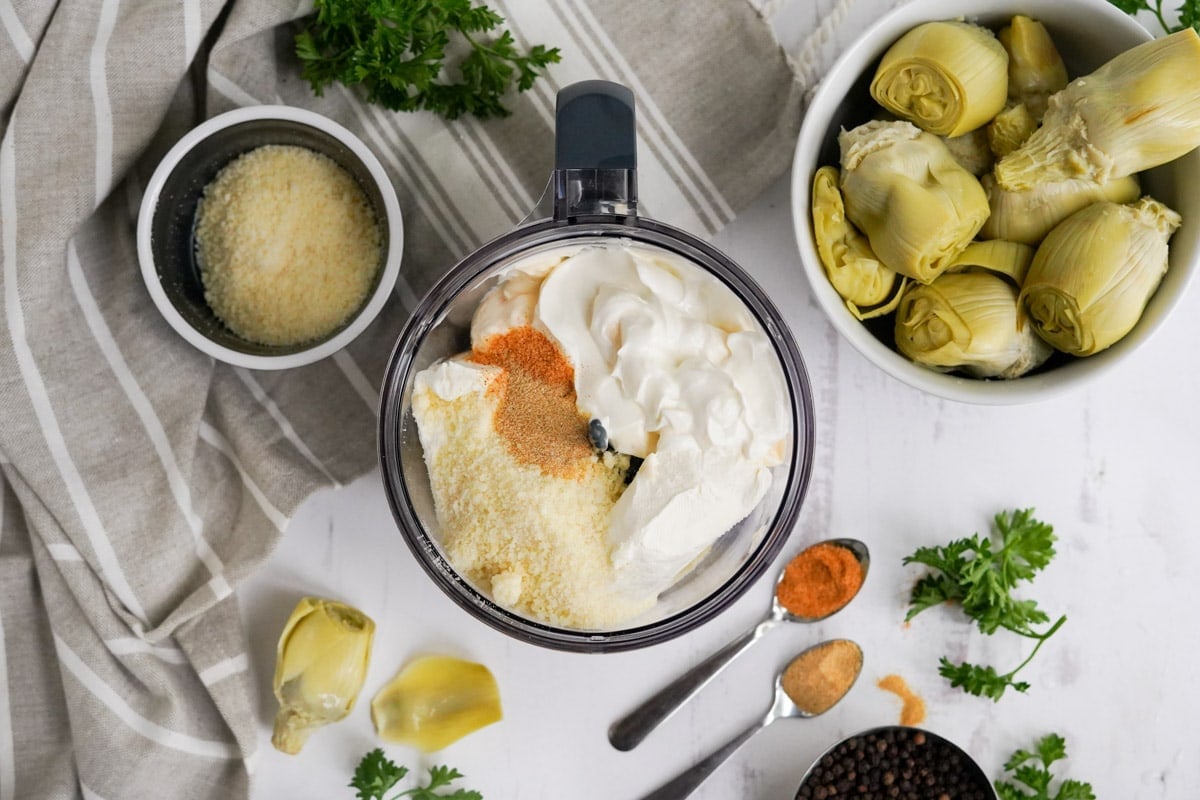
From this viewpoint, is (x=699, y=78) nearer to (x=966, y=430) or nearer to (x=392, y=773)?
(x=966, y=430)

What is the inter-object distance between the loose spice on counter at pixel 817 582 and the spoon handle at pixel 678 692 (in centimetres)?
4

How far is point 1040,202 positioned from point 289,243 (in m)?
0.82

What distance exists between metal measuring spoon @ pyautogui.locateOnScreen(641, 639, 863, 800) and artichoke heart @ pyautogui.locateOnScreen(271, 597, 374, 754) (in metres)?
0.41

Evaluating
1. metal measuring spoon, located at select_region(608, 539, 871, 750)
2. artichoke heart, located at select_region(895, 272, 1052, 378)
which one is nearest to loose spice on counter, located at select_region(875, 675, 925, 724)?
metal measuring spoon, located at select_region(608, 539, 871, 750)

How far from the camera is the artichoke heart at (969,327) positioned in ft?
3.20

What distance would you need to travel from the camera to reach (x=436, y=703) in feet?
3.92

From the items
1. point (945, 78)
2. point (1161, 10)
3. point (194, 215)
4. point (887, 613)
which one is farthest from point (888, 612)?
point (194, 215)

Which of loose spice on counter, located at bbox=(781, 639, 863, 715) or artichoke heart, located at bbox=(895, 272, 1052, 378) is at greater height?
artichoke heart, located at bbox=(895, 272, 1052, 378)

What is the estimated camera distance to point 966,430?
1221 millimetres

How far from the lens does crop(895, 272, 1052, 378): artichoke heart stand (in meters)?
0.98

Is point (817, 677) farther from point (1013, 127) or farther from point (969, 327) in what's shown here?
point (1013, 127)

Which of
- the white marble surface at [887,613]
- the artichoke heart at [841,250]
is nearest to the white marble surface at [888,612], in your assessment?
the white marble surface at [887,613]

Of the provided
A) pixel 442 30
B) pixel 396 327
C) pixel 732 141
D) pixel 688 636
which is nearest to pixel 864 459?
pixel 688 636

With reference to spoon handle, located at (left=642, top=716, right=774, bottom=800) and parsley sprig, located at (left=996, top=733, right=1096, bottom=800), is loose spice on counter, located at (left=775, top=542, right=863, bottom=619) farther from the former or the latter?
parsley sprig, located at (left=996, top=733, right=1096, bottom=800)
